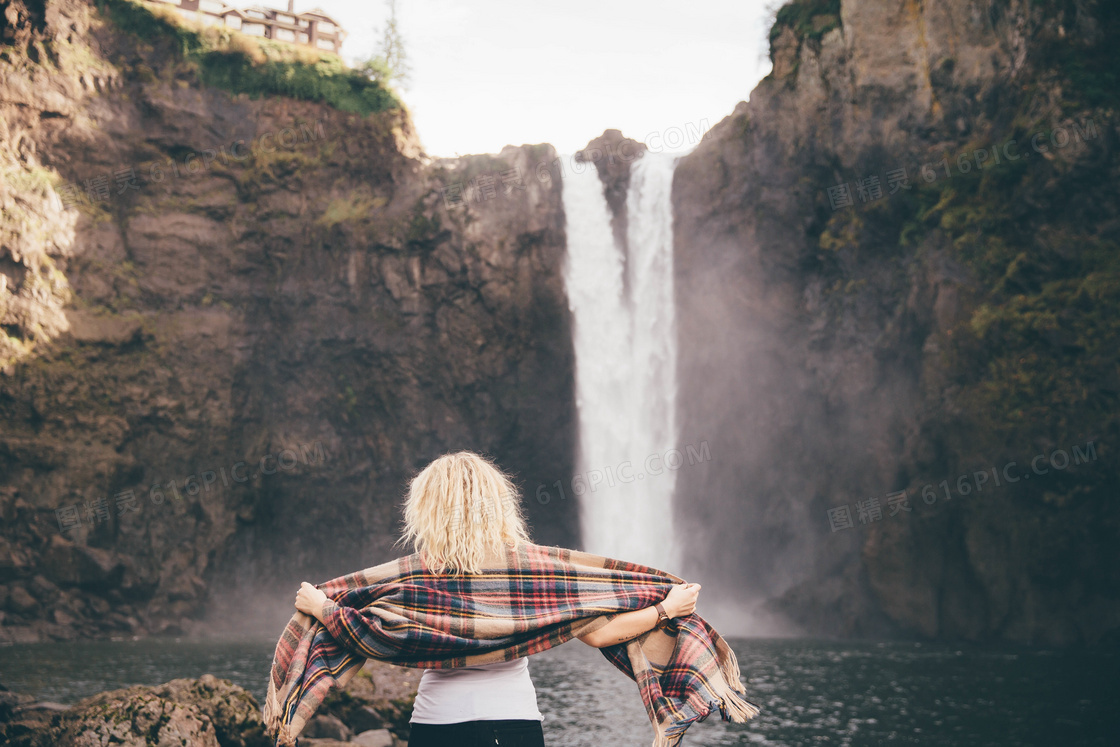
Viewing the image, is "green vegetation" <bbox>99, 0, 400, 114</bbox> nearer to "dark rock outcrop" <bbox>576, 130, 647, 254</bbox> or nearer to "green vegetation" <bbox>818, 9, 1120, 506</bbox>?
"dark rock outcrop" <bbox>576, 130, 647, 254</bbox>

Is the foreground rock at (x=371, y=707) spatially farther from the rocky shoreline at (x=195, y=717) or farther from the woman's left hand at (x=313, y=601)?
the woman's left hand at (x=313, y=601)

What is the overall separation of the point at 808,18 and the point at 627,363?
13480 millimetres

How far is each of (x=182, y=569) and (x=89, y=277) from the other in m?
10.5

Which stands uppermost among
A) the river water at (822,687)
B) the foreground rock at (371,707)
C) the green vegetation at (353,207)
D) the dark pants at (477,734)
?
the green vegetation at (353,207)

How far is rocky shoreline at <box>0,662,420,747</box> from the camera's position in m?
9.91

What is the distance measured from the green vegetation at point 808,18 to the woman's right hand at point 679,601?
28668 millimetres

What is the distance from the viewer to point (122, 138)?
31891 millimetres

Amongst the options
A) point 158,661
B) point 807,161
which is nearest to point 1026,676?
point 807,161

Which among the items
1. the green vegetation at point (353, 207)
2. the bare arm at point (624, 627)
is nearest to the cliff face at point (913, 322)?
the green vegetation at point (353, 207)

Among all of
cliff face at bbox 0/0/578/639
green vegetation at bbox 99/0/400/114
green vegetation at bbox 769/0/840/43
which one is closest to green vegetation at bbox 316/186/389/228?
cliff face at bbox 0/0/578/639

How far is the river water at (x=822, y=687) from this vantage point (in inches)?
542

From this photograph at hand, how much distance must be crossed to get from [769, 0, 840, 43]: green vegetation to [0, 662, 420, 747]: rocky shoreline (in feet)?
79.4

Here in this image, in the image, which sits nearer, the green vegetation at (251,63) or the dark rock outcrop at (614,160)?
the green vegetation at (251,63)

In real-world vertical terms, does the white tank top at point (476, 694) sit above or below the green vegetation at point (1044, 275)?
below
